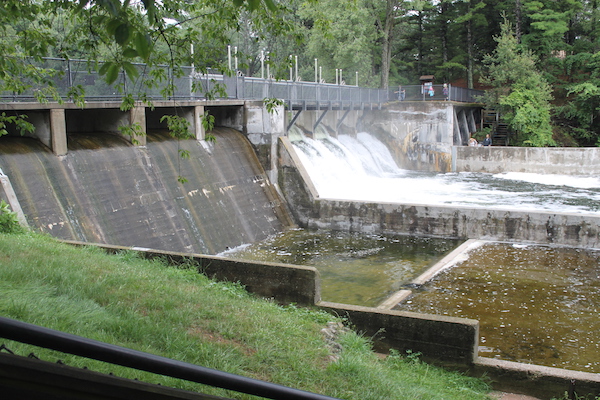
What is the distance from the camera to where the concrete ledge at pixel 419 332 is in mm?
8789

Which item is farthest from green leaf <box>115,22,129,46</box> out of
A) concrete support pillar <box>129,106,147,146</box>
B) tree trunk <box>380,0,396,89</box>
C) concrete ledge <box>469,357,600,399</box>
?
tree trunk <box>380,0,396,89</box>

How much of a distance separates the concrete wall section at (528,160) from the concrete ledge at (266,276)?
74.0 ft

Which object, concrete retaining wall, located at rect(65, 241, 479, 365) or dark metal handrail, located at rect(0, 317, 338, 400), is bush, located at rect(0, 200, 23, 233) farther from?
dark metal handrail, located at rect(0, 317, 338, 400)

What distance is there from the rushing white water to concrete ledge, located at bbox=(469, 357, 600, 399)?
37.8 ft

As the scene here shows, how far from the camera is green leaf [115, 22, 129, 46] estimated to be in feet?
10.5

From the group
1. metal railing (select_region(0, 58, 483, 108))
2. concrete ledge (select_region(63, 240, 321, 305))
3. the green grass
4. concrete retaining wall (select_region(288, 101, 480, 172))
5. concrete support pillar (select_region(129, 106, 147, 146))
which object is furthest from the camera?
concrete retaining wall (select_region(288, 101, 480, 172))

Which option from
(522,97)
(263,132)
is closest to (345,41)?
(522,97)

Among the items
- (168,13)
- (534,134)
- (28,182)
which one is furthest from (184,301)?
(534,134)

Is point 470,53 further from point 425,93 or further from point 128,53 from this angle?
point 128,53

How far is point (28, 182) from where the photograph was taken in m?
12.9

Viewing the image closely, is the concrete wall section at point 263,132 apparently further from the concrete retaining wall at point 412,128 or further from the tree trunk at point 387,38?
the tree trunk at point 387,38

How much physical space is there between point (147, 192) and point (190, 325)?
9556 mm

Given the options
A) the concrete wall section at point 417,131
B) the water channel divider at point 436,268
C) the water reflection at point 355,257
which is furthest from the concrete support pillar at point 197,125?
the concrete wall section at point 417,131

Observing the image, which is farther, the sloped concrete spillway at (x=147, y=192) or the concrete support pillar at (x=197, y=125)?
the concrete support pillar at (x=197, y=125)
